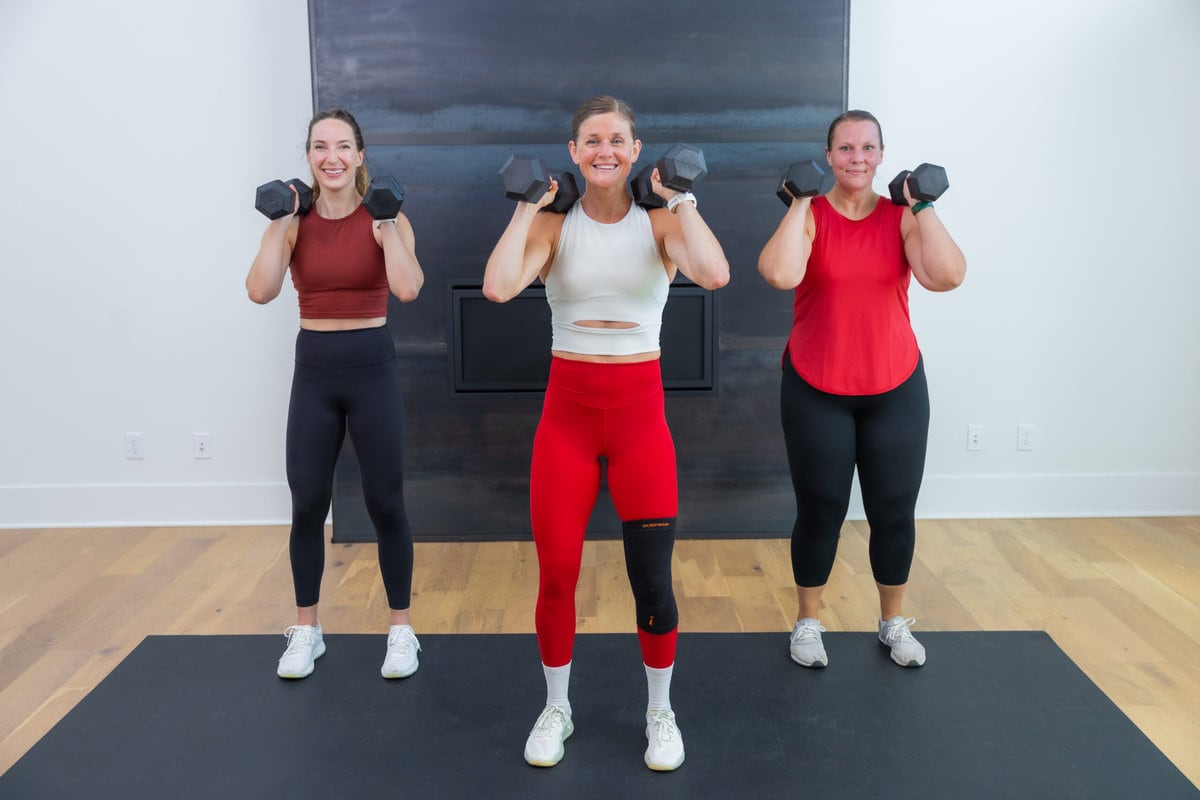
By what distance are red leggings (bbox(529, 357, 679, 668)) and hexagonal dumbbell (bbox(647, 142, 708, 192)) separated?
39 centimetres

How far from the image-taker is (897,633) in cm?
262

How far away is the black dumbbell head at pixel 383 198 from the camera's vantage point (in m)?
2.32

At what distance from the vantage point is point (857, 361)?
2.38m

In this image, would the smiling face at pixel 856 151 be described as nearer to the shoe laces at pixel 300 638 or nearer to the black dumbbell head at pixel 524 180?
the black dumbbell head at pixel 524 180

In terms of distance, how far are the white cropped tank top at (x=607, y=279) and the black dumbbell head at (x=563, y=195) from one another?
0.03 m

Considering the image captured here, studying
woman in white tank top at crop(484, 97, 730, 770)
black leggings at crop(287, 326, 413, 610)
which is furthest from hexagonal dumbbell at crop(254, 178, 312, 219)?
woman in white tank top at crop(484, 97, 730, 770)

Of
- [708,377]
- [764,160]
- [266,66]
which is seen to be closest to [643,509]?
[708,377]

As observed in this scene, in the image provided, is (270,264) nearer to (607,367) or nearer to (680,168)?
(607,367)

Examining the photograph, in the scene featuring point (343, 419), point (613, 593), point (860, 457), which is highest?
point (343, 419)

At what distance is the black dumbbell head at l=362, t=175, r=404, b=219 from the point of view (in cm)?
232

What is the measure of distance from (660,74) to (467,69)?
0.71 meters

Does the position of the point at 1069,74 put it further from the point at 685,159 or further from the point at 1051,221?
the point at 685,159

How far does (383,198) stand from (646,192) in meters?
0.68

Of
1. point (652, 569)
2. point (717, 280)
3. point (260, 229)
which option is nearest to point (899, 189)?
point (717, 280)
